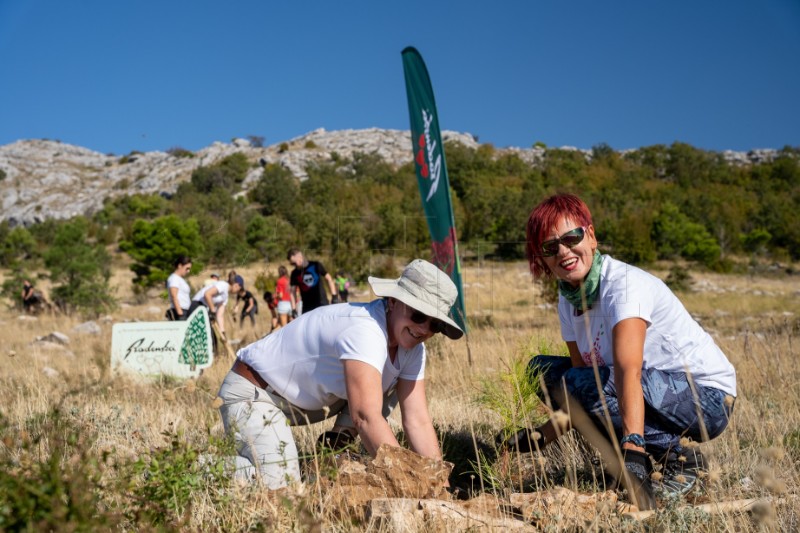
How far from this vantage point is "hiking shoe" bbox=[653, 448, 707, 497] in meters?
2.54

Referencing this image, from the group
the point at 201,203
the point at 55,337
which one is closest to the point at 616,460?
the point at 55,337

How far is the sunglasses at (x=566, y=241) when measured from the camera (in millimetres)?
2820

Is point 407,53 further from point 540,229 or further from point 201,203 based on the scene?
point 201,203

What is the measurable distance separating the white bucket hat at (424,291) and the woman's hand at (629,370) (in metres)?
0.70

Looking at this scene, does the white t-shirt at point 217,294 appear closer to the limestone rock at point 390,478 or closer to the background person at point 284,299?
the background person at point 284,299

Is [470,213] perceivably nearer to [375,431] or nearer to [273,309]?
[273,309]

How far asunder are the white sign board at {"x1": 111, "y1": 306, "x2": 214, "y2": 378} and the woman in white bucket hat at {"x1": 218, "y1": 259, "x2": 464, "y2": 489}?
3719mm

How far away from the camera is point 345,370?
2627mm

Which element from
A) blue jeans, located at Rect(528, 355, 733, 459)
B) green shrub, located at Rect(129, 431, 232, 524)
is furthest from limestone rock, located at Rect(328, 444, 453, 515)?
blue jeans, located at Rect(528, 355, 733, 459)

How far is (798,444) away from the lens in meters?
3.36

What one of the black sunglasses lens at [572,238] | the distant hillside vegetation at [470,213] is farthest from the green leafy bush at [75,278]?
the black sunglasses lens at [572,238]

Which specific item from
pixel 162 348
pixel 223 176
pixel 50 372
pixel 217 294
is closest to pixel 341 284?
pixel 217 294

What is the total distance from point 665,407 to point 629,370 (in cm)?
36

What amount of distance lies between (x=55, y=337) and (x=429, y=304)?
8872mm
